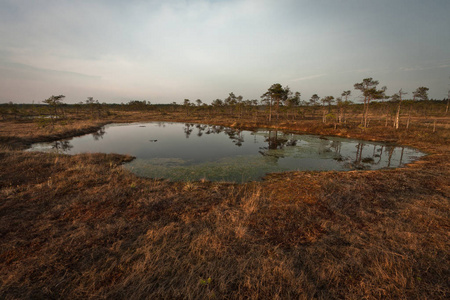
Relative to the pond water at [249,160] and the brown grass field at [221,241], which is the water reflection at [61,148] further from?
the brown grass field at [221,241]

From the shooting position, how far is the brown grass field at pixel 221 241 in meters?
3.25

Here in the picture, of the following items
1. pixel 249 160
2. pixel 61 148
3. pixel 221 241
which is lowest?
pixel 249 160

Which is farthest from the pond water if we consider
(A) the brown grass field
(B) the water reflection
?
(B) the water reflection

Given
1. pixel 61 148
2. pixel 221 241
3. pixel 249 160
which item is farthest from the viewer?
pixel 61 148

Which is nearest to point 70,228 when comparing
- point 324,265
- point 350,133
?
point 324,265

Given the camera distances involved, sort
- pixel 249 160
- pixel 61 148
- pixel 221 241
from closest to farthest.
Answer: pixel 221 241, pixel 249 160, pixel 61 148

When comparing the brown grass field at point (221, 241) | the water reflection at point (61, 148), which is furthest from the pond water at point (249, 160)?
the water reflection at point (61, 148)

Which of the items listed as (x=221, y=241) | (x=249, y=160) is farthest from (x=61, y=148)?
(x=221, y=241)

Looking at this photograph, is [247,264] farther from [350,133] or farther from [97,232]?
[350,133]

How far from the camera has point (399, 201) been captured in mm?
7262

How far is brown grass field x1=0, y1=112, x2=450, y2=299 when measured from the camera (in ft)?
10.7

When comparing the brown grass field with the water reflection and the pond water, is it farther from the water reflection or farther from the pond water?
the water reflection

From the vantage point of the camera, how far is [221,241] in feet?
15.3

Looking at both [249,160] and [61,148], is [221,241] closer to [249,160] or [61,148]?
[249,160]
